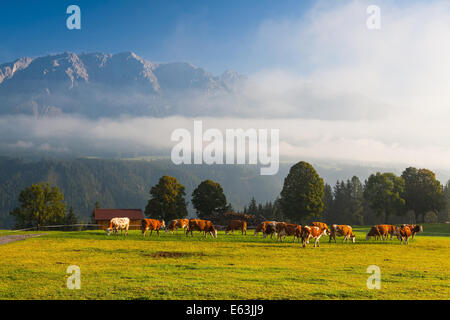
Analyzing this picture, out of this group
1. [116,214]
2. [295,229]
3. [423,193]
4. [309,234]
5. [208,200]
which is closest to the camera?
[309,234]

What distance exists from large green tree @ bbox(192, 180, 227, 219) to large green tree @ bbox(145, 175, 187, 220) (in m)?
3.91

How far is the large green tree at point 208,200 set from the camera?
255ft

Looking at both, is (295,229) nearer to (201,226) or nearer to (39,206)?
(201,226)

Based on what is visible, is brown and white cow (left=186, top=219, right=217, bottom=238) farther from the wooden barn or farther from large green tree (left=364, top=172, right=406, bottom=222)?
large green tree (left=364, top=172, right=406, bottom=222)

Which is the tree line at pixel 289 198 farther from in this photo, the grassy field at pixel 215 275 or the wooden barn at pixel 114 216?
the grassy field at pixel 215 275

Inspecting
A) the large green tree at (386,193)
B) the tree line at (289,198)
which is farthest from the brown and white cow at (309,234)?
the large green tree at (386,193)

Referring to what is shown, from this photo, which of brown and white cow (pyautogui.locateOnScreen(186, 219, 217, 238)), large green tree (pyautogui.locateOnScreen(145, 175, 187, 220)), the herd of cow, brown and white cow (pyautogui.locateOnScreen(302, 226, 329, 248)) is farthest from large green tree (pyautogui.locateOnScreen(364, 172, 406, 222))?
brown and white cow (pyautogui.locateOnScreen(302, 226, 329, 248))

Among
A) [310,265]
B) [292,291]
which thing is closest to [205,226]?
[310,265]

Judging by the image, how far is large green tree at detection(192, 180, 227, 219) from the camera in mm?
77750

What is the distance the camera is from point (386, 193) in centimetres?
8538

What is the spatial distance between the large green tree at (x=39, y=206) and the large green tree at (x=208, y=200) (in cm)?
3171

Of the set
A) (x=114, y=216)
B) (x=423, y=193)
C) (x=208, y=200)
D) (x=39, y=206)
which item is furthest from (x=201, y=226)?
(x=423, y=193)

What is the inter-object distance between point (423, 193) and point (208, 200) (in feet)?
175
